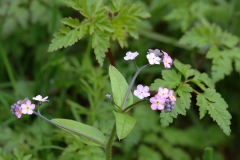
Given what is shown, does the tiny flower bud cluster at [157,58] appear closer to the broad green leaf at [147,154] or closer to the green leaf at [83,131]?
the green leaf at [83,131]

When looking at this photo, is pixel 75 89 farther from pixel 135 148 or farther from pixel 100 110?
pixel 135 148

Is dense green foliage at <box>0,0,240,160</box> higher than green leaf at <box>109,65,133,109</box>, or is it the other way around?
green leaf at <box>109,65,133,109</box>

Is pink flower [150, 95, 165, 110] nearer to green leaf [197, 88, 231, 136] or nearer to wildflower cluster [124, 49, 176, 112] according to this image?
wildflower cluster [124, 49, 176, 112]

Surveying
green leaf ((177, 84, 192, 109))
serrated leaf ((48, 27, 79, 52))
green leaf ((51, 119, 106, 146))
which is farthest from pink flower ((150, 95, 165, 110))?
serrated leaf ((48, 27, 79, 52))

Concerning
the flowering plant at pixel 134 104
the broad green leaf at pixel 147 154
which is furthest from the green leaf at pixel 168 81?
the broad green leaf at pixel 147 154

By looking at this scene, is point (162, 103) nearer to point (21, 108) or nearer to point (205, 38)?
point (21, 108)

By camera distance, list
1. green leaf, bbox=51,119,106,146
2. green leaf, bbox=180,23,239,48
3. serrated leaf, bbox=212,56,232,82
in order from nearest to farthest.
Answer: green leaf, bbox=51,119,106,146 → serrated leaf, bbox=212,56,232,82 → green leaf, bbox=180,23,239,48

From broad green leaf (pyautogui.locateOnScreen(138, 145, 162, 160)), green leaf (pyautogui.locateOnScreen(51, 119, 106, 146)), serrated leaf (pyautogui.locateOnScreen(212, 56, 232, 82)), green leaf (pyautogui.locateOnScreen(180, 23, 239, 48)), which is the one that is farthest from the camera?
broad green leaf (pyautogui.locateOnScreen(138, 145, 162, 160))

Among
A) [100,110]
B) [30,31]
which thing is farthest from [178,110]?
[30,31]
